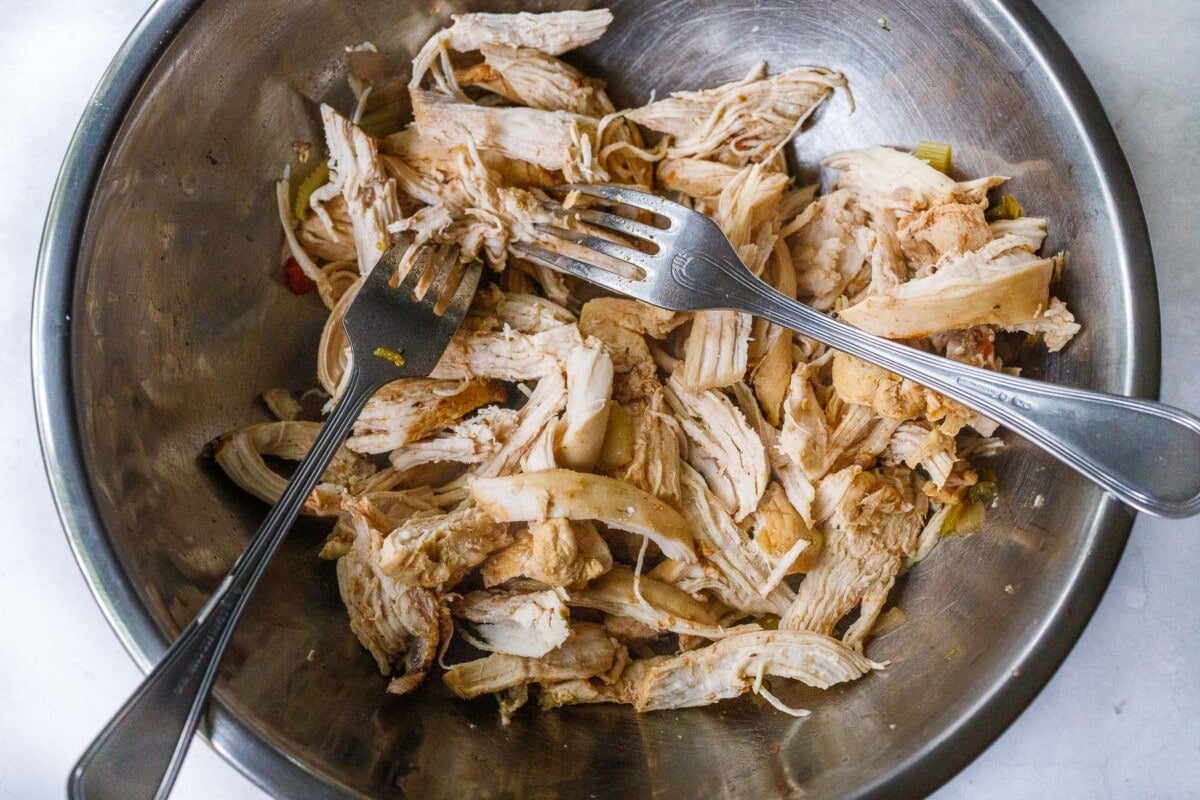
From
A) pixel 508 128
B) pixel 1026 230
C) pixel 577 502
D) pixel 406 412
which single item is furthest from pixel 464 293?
pixel 1026 230

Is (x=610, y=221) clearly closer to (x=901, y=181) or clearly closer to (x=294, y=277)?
(x=901, y=181)

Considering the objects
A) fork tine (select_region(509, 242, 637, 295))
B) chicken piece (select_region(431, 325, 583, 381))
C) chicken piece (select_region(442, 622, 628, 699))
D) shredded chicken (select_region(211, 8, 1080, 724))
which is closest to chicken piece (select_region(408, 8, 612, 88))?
shredded chicken (select_region(211, 8, 1080, 724))

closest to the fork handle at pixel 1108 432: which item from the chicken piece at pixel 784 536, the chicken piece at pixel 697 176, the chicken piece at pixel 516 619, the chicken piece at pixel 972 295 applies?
the chicken piece at pixel 972 295

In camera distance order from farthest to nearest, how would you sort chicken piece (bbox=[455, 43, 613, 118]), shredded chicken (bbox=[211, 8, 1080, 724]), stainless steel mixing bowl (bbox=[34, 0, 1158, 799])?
chicken piece (bbox=[455, 43, 613, 118]), shredded chicken (bbox=[211, 8, 1080, 724]), stainless steel mixing bowl (bbox=[34, 0, 1158, 799])

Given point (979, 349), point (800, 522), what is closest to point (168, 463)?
point (800, 522)

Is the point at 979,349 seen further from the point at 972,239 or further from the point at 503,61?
the point at 503,61

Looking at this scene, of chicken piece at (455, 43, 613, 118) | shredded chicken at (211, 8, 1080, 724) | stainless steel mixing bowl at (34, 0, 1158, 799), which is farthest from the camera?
chicken piece at (455, 43, 613, 118)

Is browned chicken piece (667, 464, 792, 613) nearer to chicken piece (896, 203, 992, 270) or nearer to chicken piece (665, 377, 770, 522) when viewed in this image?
chicken piece (665, 377, 770, 522)
